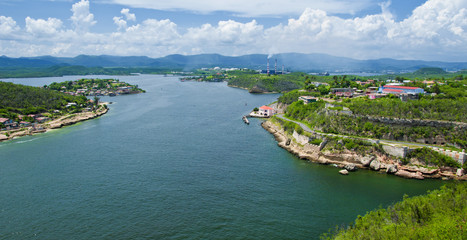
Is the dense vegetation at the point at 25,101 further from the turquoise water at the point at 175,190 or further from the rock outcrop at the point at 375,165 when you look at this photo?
the rock outcrop at the point at 375,165

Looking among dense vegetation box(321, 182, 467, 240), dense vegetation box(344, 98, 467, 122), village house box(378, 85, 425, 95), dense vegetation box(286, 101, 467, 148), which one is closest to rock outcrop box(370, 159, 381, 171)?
dense vegetation box(286, 101, 467, 148)

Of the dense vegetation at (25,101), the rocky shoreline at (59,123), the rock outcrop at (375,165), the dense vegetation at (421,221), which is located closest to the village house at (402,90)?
the rock outcrop at (375,165)

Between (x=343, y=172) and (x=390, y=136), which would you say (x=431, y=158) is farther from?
(x=343, y=172)

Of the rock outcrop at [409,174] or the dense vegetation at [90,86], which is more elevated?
the dense vegetation at [90,86]

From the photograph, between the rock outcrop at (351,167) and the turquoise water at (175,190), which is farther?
the rock outcrop at (351,167)

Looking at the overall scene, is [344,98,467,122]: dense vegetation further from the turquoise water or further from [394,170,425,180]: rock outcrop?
the turquoise water

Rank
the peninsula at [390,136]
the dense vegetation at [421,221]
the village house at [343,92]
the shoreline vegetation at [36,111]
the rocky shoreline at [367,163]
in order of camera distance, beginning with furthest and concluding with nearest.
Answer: the village house at [343,92]
the shoreline vegetation at [36,111]
the peninsula at [390,136]
the rocky shoreline at [367,163]
the dense vegetation at [421,221]
